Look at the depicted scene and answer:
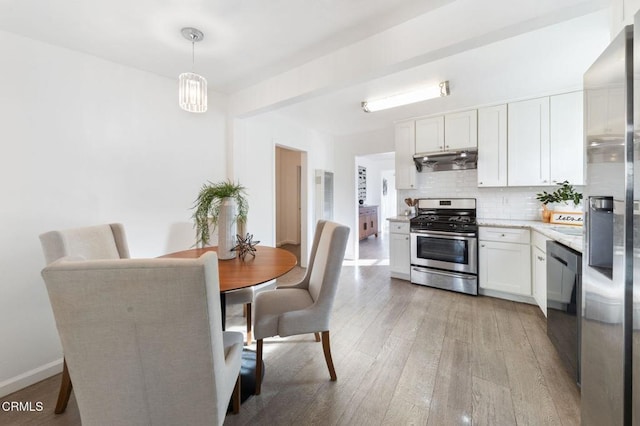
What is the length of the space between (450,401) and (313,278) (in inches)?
44.8

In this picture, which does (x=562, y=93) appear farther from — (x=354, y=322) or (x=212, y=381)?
(x=212, y=381)

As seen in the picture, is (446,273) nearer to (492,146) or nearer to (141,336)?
(492,146)

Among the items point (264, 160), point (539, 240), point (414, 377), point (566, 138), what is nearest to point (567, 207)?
point (566, 138)

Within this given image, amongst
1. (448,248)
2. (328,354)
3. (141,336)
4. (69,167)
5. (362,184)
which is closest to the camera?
(141,336)

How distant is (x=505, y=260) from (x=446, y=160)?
1.55 m

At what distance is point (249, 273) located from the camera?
1506 millimetres

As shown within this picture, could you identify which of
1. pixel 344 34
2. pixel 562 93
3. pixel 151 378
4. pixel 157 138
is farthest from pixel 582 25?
pixel 157 138

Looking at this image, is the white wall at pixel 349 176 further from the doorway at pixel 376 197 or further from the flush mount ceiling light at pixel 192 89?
the flush mount ceiling light at pixel 192 89

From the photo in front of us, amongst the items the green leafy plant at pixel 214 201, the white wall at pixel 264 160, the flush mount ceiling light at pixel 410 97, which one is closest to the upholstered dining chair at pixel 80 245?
the green leafy plant at pixel 214 201

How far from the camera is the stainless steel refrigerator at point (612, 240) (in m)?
0.92

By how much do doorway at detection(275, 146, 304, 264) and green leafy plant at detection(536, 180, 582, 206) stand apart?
182 inches

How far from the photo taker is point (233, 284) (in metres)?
1.31

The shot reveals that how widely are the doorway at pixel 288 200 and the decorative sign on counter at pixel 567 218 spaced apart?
469 cm

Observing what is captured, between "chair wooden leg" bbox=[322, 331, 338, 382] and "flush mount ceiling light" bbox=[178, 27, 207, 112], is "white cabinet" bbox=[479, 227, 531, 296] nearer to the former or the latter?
"chair wooden leg" bbox=[322, 331, 338, 382]
